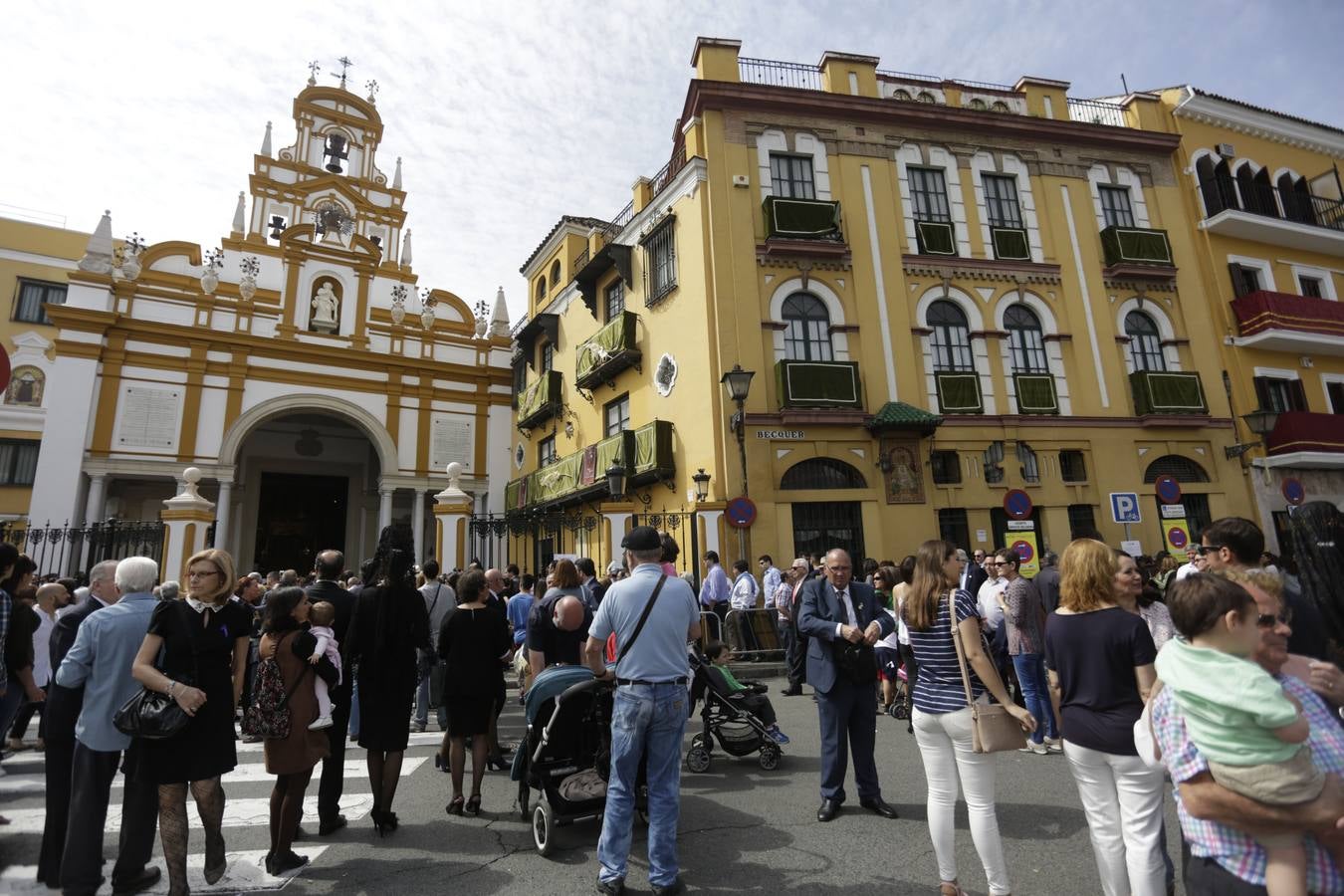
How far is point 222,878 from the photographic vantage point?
4090mm

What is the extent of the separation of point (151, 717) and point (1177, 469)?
20.1 m

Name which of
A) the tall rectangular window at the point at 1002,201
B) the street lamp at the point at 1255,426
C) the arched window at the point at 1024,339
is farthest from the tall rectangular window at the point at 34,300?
the street lamp at the point at 1255,426

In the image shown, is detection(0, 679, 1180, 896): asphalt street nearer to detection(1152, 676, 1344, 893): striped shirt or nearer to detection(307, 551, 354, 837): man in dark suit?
detection(307, 551, 354, 837): man in dark suit

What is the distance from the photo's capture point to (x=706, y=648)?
6.71 m

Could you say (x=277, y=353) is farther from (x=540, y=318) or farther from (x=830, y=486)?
(x=830, y=486)

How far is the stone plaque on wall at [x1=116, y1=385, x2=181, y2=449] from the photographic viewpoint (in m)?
19.4

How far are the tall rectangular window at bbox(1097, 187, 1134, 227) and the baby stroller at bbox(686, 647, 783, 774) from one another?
18.0 m

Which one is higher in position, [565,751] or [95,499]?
[95,499]

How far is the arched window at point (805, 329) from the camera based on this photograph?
50.7 ft

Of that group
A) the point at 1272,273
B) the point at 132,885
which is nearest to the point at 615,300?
the point at 132,885

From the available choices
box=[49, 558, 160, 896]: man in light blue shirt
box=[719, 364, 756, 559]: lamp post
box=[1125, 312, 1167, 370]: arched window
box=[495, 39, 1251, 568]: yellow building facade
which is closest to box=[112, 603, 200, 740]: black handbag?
box=[49, 558, 160, 896]: man in light blue shirt

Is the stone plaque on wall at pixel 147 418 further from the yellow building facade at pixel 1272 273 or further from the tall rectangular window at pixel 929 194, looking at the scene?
the yellow building facade at pixel 1272 273

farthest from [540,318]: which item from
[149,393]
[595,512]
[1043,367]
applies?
[1043,367]

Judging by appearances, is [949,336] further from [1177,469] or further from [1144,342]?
[1177,469]
